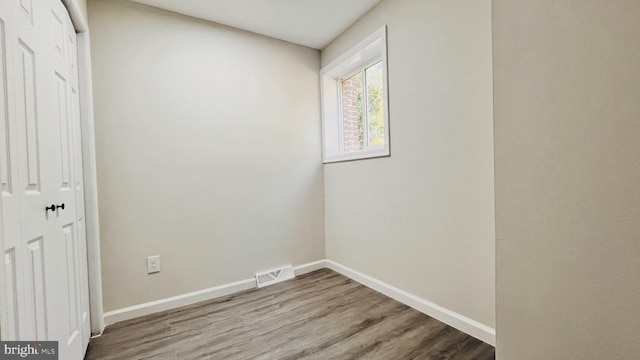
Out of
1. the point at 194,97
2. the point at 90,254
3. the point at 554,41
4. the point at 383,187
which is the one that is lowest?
the point at 90,254

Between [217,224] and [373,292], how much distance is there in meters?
1.51

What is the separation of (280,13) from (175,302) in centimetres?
257

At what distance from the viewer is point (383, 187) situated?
2.15 metres

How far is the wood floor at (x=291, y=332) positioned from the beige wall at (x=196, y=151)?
34 cm

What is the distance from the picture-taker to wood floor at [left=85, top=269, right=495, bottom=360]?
1.46m

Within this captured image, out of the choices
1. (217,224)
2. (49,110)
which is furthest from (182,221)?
(49,110)

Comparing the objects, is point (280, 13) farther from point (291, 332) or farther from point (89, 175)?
point (291, 332)

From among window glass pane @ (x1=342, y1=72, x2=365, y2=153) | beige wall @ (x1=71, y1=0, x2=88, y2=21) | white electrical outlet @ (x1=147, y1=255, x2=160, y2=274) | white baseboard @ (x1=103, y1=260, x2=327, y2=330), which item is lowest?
white baseboard @ (x1=103, y1=260, x2=327, y2=330)

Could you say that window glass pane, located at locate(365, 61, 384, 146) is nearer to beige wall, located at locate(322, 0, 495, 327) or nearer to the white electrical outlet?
beige wall, located at locate(322, 0, 495, 327)

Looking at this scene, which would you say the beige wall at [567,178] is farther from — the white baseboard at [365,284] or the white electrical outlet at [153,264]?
the white electrical outlet at [153,264]

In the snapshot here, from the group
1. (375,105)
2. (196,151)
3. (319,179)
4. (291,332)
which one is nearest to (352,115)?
(375,105)

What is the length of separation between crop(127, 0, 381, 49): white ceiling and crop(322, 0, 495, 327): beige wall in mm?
194

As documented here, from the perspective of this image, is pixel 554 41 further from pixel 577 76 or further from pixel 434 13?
pixel 434 13

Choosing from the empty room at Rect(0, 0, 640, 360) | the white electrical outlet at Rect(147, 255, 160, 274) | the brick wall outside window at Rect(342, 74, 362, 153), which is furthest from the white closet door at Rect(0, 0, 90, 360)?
the brick wall outside window at Rect(342, 74, 362, 153)
